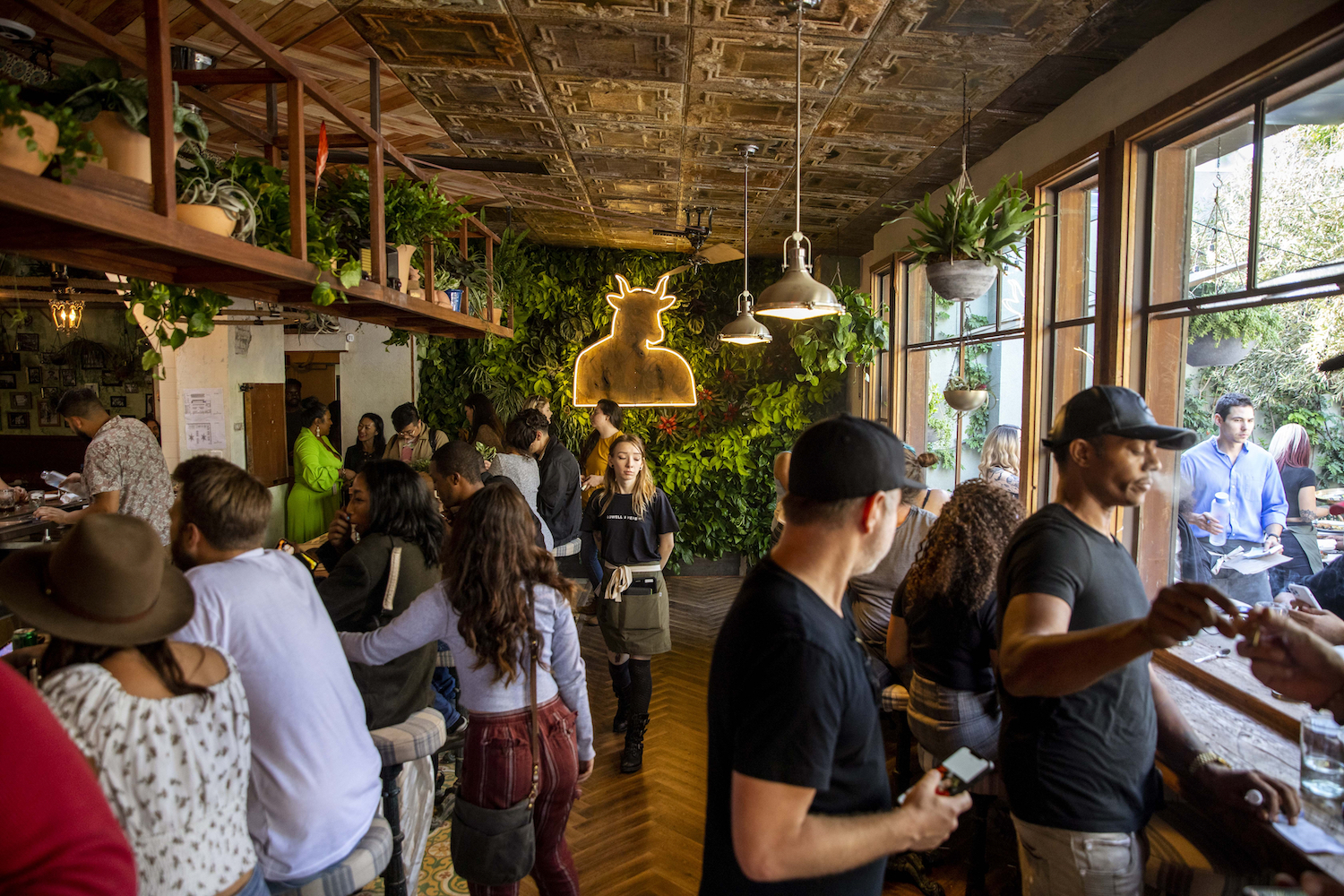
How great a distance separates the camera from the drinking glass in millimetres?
1741

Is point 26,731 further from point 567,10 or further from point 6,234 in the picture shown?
point 567,10

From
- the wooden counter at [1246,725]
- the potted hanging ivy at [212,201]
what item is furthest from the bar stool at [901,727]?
the potted hanging ivy at [212,201]

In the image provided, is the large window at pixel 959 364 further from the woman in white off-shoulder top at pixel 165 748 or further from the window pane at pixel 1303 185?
the woman in white off-shoulder top at pixel 165 748

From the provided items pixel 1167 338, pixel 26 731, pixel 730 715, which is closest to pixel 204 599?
pixel 26 731

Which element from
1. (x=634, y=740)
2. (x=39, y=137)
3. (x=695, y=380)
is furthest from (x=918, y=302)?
(x=39, y=137)

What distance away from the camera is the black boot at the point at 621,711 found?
4.01 metres

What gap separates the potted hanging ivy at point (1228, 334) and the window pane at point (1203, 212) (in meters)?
0.11

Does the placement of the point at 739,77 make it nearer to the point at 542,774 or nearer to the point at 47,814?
the point at 542,774

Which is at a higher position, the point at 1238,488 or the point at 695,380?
the point at 695,380

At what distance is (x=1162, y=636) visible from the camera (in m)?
1.35

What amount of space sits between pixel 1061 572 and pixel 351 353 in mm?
7777

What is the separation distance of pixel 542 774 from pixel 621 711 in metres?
1.97

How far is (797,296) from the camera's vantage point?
10.9ft

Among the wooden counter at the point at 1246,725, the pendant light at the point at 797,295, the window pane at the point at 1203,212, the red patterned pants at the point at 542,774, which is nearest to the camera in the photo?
the wooden counter at the point at 1246,725
